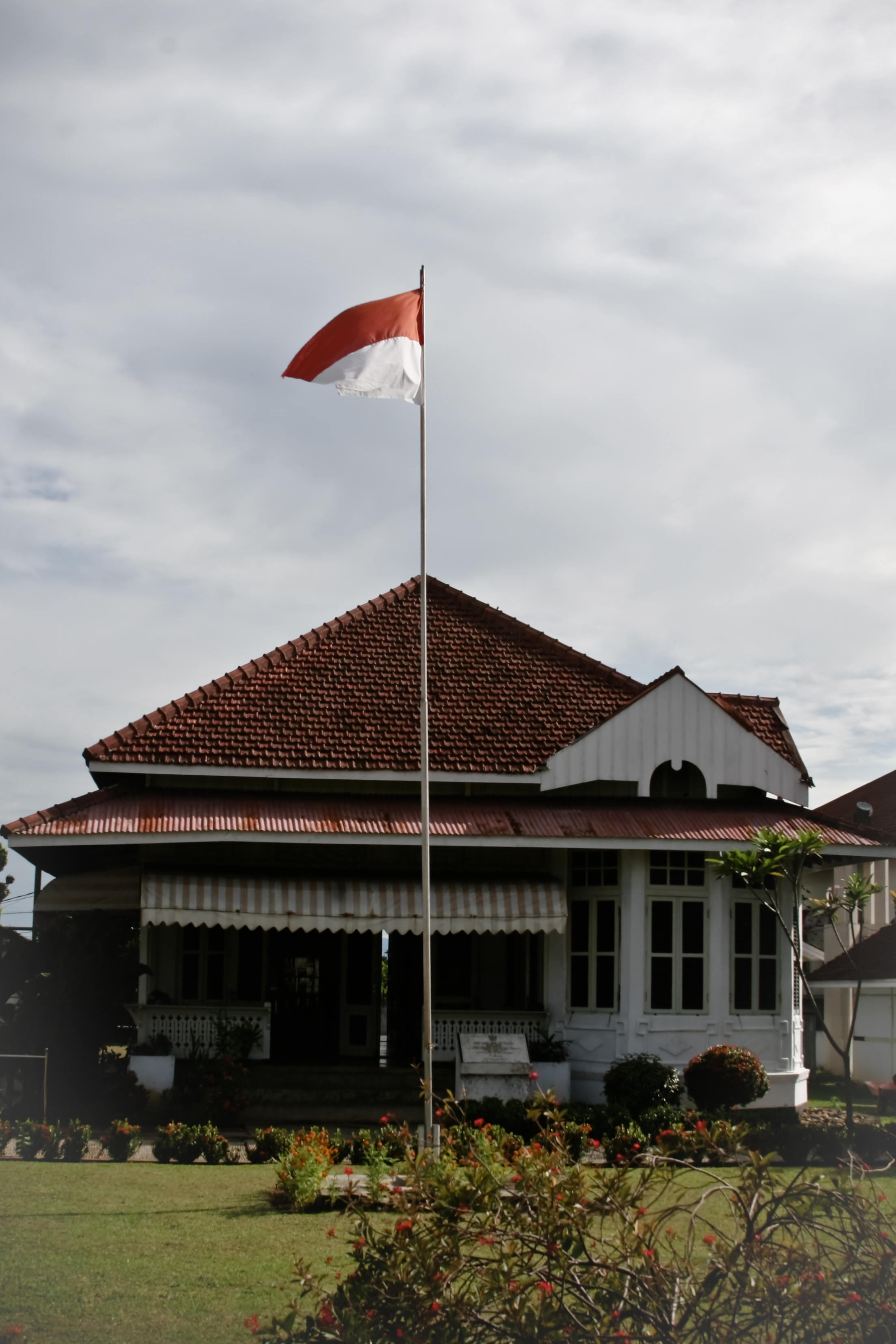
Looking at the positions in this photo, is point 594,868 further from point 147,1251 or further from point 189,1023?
point 147,1251

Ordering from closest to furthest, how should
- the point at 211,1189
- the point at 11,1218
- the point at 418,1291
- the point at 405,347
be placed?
the point at 418,1291
the point at 11,1218
the point at 211,1189
the point at 405,347

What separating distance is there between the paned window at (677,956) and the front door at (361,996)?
4.49 m

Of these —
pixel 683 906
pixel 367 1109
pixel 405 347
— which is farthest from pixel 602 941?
pixel 405 347

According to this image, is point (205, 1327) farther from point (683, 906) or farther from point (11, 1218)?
point (683, 906)

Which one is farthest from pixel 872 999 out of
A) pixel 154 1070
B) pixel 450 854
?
pixel 154 1070

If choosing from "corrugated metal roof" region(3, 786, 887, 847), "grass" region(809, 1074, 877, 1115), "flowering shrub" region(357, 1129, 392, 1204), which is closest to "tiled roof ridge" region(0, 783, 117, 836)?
"corrugated metal roof" region(3, 786, 887, 847)

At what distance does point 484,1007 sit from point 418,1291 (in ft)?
41.7

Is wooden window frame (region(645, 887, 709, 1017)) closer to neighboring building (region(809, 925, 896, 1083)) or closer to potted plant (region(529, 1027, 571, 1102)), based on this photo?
potted plant (region(529, 1027, 571, 1102))

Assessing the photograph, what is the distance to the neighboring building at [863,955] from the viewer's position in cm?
2261

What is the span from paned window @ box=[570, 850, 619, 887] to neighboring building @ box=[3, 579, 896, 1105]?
4 centimetres

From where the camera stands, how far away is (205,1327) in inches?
261

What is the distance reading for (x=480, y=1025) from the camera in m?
16.3

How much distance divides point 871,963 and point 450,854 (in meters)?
10.5

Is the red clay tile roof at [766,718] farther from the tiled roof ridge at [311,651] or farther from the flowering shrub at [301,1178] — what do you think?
the flowering shrub at [301,1178]
